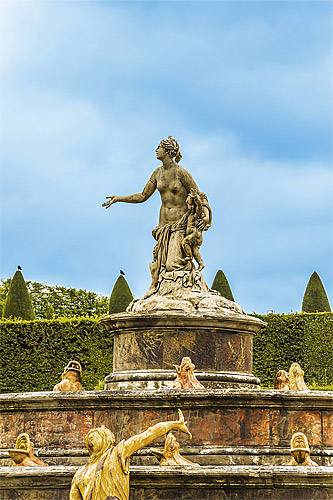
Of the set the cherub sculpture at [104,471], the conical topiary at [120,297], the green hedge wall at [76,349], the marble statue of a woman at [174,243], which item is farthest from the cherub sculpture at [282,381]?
the conical topiary at [120,297]

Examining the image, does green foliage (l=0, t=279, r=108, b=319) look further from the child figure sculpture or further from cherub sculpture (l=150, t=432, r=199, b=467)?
cherub sculpture (l=150, t=432, r=199, b=467)

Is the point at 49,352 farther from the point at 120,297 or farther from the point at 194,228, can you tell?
the point at 194,228

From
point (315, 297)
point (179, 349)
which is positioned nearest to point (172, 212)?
point (179, 349)

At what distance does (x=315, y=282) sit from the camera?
95.8 ft

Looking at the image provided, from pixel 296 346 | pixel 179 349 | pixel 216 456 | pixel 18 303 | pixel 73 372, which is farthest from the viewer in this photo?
pixel 18 303

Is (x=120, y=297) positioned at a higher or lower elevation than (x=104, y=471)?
higher

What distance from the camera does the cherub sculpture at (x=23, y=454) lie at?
397 inches

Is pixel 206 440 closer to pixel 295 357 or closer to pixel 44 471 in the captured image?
pixel 44 471

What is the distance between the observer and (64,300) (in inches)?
Answer: 1683

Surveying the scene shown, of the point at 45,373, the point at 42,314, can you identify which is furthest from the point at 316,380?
the point at 42,314

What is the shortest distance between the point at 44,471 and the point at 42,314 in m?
32.9

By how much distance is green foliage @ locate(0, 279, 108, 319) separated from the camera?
139ft

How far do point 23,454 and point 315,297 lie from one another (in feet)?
66.4

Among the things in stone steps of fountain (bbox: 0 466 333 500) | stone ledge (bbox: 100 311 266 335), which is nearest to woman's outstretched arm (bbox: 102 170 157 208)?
stone ledge (bbox: 100 311 266 335)
